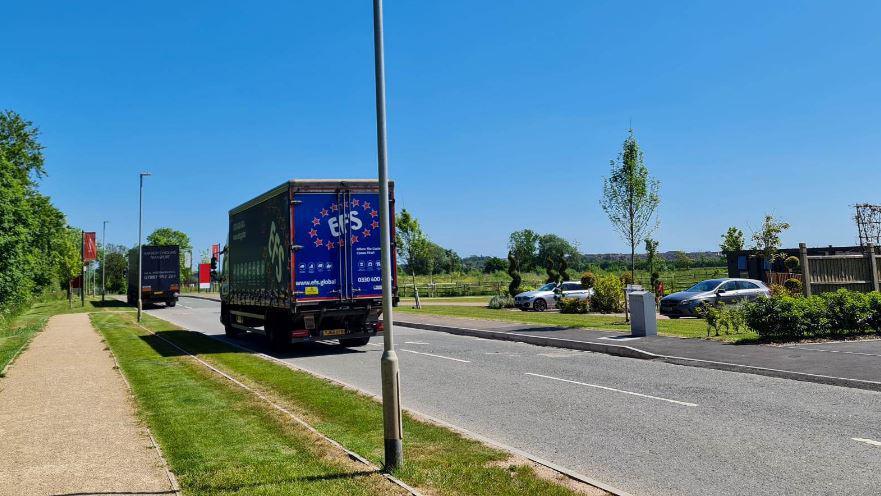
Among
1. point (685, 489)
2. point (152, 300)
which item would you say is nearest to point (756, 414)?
point (685, 489)

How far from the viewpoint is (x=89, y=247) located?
46.8m

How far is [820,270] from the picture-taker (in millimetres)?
20344

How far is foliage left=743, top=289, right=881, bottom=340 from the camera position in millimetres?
14859

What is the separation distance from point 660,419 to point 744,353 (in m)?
6.34

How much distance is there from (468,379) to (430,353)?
4.28 meters

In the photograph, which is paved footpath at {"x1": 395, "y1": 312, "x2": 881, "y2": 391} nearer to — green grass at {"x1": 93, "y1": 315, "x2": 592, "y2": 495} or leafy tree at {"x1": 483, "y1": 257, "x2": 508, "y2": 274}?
green grass at {"x1": 93, "y1": 315, "x2": 592, "y2": 495}

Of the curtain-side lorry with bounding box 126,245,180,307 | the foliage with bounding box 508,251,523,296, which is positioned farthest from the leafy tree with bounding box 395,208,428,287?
the curtain-side lorry with bounding box 126,245,180,307

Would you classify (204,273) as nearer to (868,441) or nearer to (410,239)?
(410,239)

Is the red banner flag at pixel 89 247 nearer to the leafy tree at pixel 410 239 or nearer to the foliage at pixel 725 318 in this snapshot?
the leafy tree at pixel 410 239

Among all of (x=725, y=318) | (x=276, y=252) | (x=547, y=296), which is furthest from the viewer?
(x=547, y=296)

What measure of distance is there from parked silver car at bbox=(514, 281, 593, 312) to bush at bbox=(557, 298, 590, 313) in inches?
79.5

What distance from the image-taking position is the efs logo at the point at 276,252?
611 inches

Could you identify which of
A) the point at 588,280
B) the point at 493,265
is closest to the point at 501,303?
the point at 588,280

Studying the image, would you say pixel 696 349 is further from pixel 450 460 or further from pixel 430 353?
pixel 450 460
